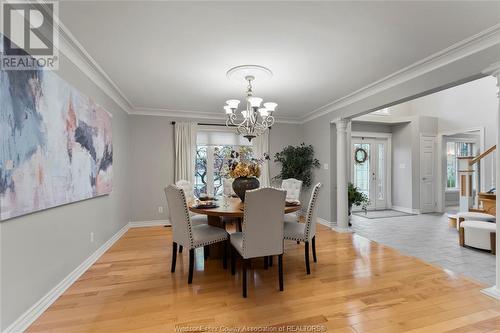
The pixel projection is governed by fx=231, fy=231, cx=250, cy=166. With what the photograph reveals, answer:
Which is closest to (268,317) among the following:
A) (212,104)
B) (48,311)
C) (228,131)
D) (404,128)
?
(48,311)

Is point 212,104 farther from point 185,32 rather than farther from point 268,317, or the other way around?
point 268,317

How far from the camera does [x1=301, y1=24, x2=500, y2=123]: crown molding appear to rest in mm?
2136

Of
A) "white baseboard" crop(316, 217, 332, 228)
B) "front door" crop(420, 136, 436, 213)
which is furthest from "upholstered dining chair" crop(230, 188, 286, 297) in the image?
"front door" crop(420, 136, 436, 213)

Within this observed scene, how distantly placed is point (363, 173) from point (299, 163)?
258 centimetres

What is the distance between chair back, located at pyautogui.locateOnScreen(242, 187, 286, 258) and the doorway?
486 cm

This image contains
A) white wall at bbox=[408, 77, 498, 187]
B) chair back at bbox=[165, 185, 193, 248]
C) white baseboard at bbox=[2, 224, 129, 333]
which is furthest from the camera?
white wall at bbox=[408, 77, 498, 187]

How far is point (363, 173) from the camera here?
262 inches

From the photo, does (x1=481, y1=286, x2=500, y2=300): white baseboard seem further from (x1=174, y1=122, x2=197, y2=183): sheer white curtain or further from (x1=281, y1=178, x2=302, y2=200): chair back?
(x1=174, y1=122, x2=197, y2=183): sheer white curtain

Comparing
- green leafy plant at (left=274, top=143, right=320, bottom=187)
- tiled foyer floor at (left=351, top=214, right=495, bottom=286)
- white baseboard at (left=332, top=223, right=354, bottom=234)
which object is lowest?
tiled foyer floor at (left=351, top=214, right=495, bottom=286)

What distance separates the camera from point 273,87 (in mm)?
3562

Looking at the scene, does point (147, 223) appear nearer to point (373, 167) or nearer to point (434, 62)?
point (434, 62)

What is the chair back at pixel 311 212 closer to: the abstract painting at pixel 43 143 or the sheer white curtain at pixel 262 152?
the abstract painting at pixel 43 143

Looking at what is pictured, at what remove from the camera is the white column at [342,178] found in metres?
4.36

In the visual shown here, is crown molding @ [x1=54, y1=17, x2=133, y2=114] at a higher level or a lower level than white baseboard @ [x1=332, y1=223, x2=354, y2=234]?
higher
